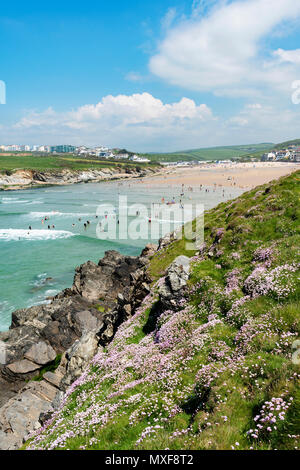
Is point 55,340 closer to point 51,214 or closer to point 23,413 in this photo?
point 23,413

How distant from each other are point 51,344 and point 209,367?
21.2 metres

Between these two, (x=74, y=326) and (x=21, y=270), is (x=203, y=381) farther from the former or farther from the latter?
(x=21, y=270)

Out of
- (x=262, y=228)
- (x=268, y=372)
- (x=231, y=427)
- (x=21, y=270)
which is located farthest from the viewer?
(x=21, y=270)

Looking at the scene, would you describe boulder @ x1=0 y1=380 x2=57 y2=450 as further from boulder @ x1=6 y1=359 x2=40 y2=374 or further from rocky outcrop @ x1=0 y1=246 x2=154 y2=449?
boulder @ x1=6 y1=359 x2=40 y2=374

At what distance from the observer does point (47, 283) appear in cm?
4494

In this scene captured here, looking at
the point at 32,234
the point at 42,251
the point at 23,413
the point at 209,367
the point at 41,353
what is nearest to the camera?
the point at 209,367

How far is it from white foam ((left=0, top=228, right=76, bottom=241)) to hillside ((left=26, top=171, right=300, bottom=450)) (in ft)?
201

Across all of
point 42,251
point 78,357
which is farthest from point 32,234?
point 78,357

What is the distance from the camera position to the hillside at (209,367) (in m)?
6.87

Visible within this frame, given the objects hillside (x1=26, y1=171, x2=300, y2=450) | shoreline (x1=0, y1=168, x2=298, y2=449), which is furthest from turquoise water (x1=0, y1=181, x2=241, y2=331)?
hillside (x1=26, y1=171, x2=300, y2=450)

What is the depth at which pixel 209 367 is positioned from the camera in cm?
920

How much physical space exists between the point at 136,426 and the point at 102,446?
1109mm
